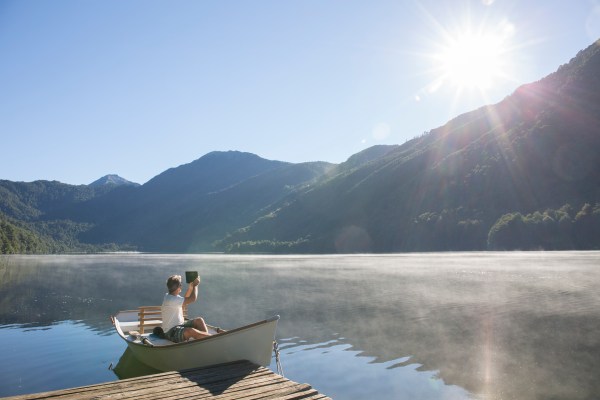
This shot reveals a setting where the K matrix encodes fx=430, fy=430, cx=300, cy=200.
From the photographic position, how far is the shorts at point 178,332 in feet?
49.4

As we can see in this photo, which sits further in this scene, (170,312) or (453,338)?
(453,338)

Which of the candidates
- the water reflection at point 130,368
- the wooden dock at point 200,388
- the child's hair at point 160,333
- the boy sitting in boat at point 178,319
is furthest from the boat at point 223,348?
the water reflection at point 130,368

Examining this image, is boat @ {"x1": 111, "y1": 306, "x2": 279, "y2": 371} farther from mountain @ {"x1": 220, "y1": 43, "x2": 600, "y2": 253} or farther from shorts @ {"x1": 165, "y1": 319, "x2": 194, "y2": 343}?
mountain @ {"x1": 220, "y1": 43, "x2": 600, "y2": 253}

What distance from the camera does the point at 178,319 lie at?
629 inches

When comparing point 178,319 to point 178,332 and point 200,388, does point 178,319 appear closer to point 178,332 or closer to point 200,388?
point 178,332

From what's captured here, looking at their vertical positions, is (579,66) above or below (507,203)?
above

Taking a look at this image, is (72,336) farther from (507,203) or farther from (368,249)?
(368,249)

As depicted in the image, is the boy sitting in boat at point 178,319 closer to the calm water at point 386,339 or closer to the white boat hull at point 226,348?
the white boat hull at point 226,348

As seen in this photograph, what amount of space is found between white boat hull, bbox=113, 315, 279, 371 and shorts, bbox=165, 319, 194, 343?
0.74 metres

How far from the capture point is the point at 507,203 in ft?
529

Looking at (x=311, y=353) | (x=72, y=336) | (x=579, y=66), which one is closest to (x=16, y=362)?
(x=72, y=336)

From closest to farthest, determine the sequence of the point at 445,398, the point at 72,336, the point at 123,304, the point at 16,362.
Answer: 1. the point at 445,398
2. the point at 16,362
3. the point at 72,336
4. the point at 123,304

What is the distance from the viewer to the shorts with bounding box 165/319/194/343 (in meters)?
15.1

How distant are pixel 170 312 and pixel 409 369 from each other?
9.70m
